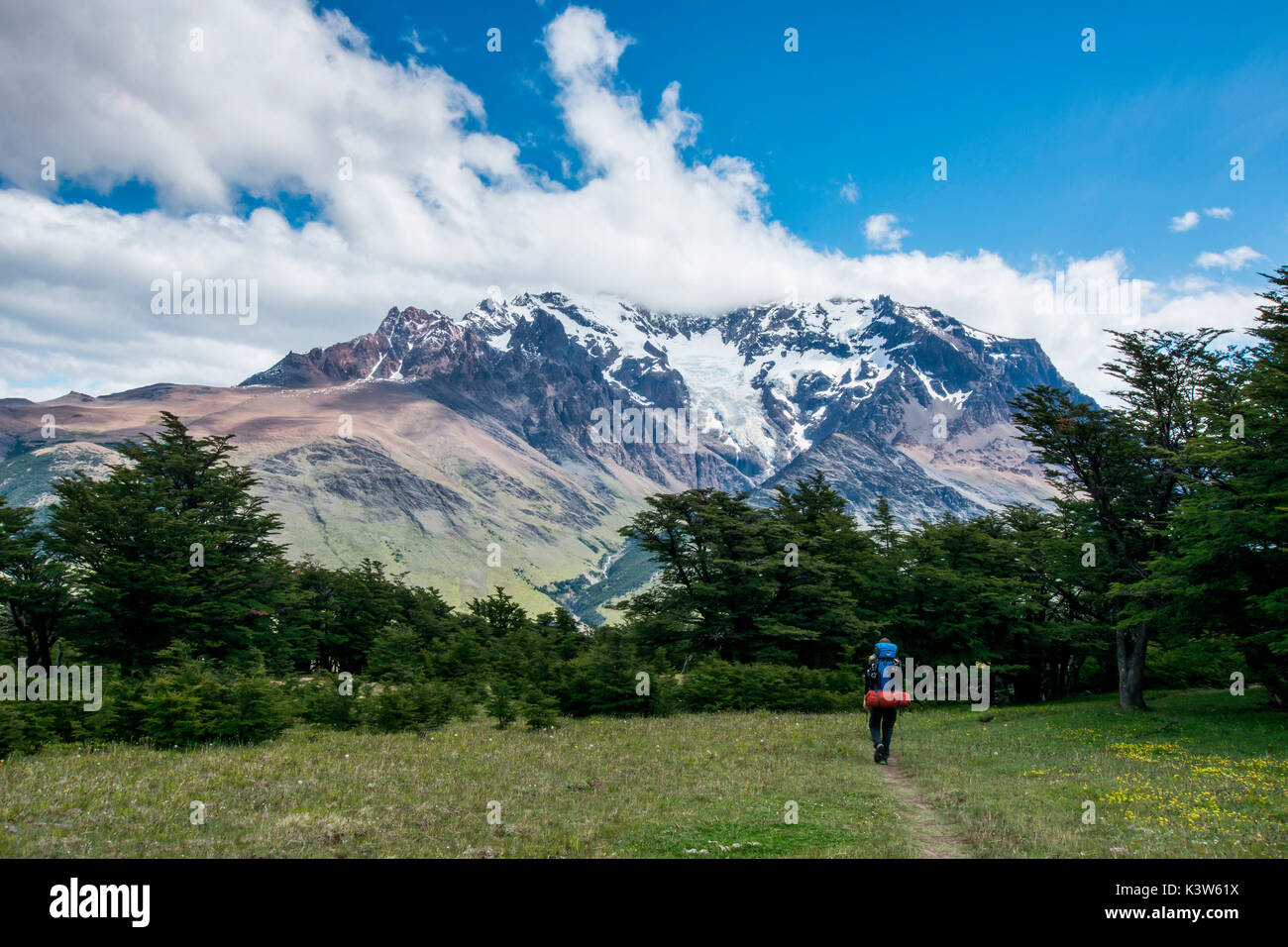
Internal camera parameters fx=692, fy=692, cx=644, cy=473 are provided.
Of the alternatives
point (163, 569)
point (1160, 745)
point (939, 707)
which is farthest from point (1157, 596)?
point (163, 569)

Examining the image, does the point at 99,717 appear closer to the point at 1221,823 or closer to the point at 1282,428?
the point at 1221,823

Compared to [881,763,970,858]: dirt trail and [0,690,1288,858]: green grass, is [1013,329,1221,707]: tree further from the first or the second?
[881,763,970,858]: dirt trail

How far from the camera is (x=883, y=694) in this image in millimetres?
18766

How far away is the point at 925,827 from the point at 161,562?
39.3 m

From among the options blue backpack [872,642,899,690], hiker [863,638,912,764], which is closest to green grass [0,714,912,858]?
hiker [863,638,912,764]

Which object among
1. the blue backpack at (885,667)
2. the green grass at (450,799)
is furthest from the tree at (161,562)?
the blue backpack at (885,667)

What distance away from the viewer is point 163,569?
3528 centimetres

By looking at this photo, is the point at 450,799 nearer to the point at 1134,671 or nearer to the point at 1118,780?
the point at 1118,780

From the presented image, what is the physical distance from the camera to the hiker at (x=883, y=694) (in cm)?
1845

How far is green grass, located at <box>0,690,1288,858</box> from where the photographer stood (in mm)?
10914

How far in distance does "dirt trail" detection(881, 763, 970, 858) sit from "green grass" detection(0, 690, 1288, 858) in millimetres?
180

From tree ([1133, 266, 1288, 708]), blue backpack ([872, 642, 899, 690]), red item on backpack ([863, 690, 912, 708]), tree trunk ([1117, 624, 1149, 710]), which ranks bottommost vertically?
tree trunk ([1117, 624, 1149, 710])
